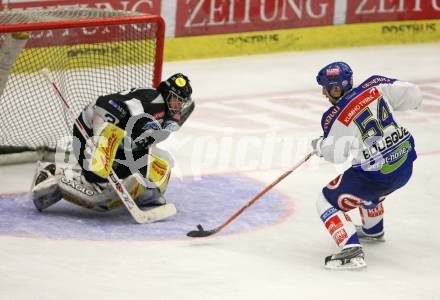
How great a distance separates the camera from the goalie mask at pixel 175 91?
24.3 ft

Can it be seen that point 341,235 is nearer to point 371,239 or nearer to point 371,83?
point 371,239

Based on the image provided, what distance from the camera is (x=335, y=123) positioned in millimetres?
6613

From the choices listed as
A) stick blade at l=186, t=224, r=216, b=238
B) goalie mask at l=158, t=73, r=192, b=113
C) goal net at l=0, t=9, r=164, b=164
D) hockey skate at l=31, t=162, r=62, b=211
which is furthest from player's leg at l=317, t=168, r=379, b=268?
goal net at l=0, t=9, r=164, b=164

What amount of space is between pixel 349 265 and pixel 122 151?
1.83 meters

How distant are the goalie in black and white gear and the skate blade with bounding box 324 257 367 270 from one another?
56.0 inches

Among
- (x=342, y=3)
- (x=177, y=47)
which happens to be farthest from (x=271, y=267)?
(x=342, y=3)

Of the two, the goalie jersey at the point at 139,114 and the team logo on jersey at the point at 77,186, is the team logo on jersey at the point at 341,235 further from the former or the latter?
the team logo on jersey at the point at 77,186

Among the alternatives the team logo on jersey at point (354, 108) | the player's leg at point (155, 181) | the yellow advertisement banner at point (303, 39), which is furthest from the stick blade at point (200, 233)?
the yellow advertisement banner at point (303, 39)

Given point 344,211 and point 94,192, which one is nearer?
point 344,211

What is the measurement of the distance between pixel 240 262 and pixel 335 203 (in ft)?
2.10

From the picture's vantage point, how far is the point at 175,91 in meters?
7.41

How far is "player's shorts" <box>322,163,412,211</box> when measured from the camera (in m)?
6.71

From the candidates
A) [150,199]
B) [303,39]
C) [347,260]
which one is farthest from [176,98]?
[303,39]

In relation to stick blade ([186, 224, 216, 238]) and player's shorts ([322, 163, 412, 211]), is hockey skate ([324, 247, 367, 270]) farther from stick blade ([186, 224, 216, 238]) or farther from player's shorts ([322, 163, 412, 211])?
stick blade ([186, 224, 216, 238])
